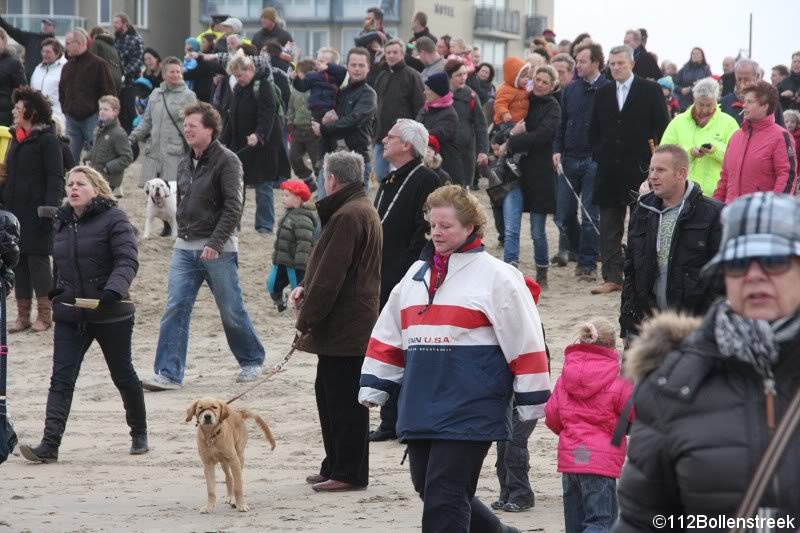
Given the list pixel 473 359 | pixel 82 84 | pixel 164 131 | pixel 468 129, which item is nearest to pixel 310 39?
pixel 82 84

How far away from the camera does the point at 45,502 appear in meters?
8.01

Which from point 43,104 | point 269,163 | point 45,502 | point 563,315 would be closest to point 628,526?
Result: point 45,502

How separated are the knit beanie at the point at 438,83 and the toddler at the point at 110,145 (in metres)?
5.01

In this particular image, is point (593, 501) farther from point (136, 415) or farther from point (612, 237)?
point (612, 237)

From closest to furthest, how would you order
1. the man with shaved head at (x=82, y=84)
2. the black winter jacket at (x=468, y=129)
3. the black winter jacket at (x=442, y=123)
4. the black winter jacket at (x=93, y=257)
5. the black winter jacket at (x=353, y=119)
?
the black winter jacket at (x=93, y=257) < the black winter jacket at (x=442, y=123) < the black winter jacket at (x=468, y=129) < the black winter jacket at (x=353, y=119) < the man with shaved head at (x=82, y=84)

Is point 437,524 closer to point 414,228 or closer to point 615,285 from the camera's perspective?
point 414,228

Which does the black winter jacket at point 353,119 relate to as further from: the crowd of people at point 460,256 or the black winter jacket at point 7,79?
the black winter jacket at point 7,79

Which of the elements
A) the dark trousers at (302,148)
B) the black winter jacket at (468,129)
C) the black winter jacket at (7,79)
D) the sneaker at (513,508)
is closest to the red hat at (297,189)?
the black winter jacket at (468,129)

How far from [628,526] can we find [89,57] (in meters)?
16.0

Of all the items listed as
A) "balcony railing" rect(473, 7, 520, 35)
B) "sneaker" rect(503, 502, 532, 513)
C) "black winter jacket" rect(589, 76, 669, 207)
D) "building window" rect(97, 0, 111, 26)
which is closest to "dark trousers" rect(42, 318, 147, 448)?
"sneaker" rect(503, 502, 532, 513)

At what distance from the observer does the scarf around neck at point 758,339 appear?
3.04m

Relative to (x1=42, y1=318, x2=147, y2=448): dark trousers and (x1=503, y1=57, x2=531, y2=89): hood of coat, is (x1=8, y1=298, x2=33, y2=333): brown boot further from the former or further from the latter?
(x1=503, y1=57, x2=531, y2=89): hood of coat

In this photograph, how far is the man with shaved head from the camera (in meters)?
18.1

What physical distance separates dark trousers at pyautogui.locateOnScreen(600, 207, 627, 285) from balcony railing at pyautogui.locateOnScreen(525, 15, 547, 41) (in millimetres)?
Result: 60932
